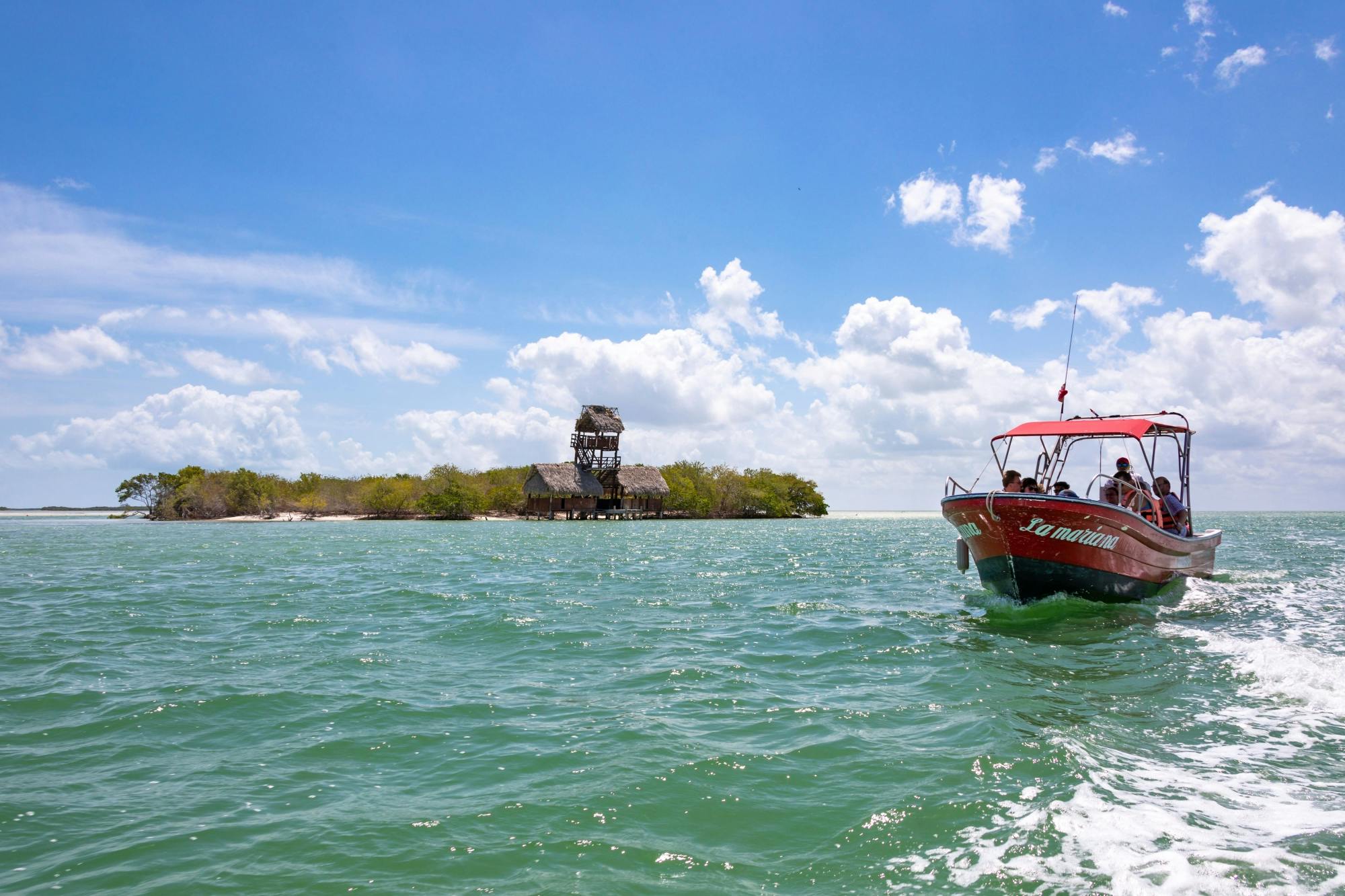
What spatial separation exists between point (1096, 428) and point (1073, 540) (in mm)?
3340

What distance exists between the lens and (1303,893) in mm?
3746

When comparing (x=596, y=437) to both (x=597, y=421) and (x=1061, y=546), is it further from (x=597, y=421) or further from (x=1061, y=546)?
(x=1061, y=546)

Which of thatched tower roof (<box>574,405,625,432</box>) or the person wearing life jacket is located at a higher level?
thatched tower roof (<box>574,405,625,432</box>)

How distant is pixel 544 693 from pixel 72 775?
3.57m

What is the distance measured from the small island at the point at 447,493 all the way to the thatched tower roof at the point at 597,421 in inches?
3.1

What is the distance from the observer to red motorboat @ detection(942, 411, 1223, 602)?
40.2 ft

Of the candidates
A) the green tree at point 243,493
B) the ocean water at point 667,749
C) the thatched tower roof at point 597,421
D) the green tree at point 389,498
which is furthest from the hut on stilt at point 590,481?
the ocean water at point 667,749

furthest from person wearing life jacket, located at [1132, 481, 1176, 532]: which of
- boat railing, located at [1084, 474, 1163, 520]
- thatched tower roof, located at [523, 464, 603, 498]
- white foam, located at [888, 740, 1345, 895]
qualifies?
thatched tower roof, located at [523, 464, 603, 498]

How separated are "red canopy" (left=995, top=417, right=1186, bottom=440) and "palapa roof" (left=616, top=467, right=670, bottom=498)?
5446 centimetres

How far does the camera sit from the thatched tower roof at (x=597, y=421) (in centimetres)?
6556

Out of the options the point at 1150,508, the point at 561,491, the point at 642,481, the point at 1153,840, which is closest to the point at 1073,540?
the point at 1150,508

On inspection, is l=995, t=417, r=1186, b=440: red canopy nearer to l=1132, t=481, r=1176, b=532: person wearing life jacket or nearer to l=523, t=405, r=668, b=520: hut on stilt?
l=1132, t=481, r=1176, b=532: person wearing life jacket

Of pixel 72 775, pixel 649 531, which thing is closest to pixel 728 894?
pixel 72 775

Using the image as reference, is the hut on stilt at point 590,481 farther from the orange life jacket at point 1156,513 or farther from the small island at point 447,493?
the orange life jacket at point 1156,513
